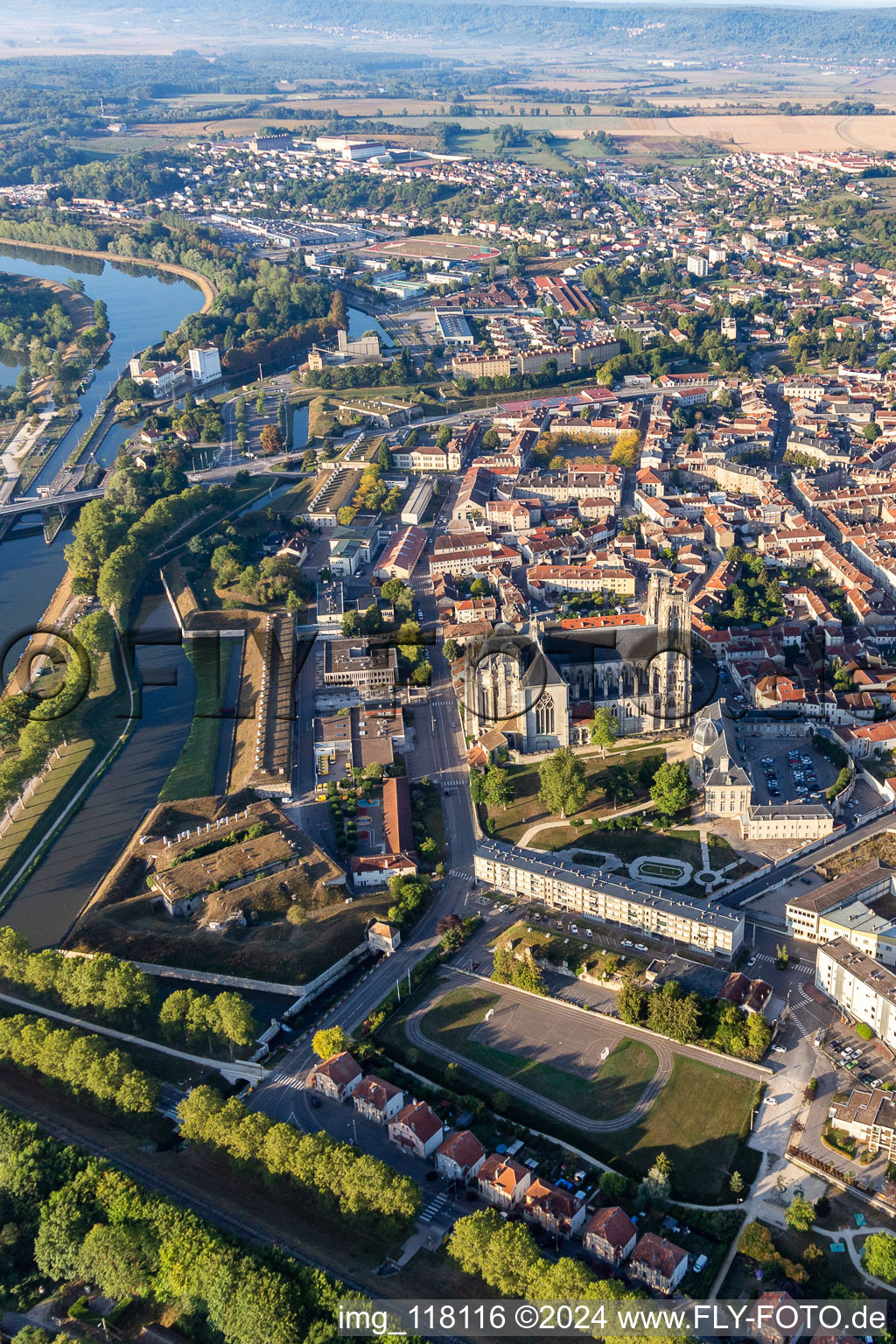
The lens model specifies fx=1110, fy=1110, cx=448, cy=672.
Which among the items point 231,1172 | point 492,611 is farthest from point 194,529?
point 231,1172

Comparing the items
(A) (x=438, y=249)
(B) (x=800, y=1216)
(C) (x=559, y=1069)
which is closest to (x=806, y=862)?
(C) (x=559, y=1069)

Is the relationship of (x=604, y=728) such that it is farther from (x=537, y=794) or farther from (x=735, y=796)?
(x=735, y=796)

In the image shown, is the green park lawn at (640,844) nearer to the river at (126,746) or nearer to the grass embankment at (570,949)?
the grass embankment at (570,949)

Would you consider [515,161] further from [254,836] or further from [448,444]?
[254,836]

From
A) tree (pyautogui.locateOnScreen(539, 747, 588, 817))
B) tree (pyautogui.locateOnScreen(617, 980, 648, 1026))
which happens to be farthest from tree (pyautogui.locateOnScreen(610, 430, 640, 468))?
tree (pyautogui.locateOnScreen(617, 980, 648, 1026))

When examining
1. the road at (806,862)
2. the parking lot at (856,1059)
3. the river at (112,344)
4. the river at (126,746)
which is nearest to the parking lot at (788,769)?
the road at (806,862)

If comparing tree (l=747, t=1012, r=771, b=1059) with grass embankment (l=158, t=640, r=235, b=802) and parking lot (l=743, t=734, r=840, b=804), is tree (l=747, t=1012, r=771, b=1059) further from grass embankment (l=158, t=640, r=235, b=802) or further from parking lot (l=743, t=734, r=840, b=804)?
grass embankment (l=158, t=640, r=235, b=802)

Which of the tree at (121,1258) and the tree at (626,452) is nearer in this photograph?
the tree at (121,1258)
